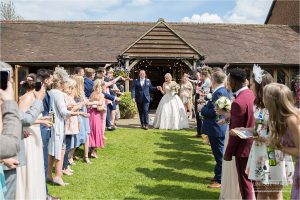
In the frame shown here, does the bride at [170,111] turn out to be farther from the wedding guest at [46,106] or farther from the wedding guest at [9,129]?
the wedding guest at [9,129]

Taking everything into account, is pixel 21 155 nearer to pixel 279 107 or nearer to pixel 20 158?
pixel 20 158

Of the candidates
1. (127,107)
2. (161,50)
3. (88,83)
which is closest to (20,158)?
(88,83)

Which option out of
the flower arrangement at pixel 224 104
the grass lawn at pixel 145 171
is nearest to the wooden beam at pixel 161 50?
the grass lawn at pixel 145 171

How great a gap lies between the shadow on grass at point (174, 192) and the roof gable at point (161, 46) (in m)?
13.7

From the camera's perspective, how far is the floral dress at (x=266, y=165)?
13.7 feet

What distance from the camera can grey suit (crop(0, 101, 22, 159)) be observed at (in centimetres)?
237

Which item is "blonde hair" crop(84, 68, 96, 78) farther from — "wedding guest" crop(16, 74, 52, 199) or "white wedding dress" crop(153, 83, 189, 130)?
"wedding guest" crop(16, 74, 52, 199)

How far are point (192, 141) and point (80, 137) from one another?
14.1 ft

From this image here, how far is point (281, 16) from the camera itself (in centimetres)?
3409

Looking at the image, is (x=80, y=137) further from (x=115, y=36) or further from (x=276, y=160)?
(x=115, y=36)

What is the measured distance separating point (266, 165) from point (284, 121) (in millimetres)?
937

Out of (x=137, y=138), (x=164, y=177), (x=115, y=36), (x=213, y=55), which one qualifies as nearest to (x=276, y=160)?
(x=164, y=177)

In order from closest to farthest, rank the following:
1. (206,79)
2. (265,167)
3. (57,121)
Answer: (265,167) → (57,121) → (206,79)

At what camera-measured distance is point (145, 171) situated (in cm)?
766
